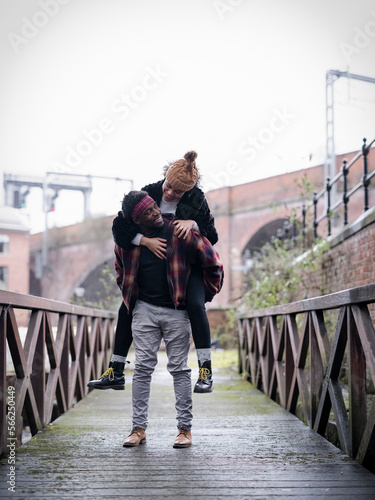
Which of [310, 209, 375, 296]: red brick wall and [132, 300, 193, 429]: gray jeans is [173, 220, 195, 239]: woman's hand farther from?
[310, 209, 375, 296]: red brick wall

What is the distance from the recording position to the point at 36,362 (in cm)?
346

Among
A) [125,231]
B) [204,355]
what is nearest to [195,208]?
[125,231]

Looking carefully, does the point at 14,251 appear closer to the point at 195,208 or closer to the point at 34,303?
the point at 34,303

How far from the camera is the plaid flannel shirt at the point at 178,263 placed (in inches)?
114

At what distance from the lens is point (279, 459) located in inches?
106

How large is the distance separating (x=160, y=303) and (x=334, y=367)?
899 mm

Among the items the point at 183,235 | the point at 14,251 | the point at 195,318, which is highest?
the point at 14,251

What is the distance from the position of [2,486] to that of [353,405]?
1444mm

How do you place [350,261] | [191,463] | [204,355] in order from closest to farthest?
[191,463] → [204,355] → [350,261]

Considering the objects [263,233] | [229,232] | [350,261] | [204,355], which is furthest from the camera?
[263,233]

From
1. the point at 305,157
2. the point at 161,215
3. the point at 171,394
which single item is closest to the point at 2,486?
the point at 161,215

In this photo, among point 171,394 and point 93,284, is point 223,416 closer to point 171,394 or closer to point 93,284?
point 171,394

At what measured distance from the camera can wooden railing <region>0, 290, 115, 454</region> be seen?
2.65 meters

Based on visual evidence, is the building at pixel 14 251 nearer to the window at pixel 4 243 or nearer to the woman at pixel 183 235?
the window at pixel 4 243
